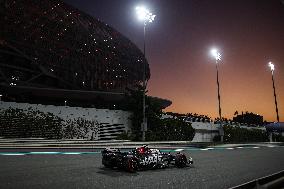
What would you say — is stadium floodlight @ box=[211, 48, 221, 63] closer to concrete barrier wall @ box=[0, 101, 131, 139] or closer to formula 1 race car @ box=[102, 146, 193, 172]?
concrete barrier wall @ box=[0, 101, 131, 139]

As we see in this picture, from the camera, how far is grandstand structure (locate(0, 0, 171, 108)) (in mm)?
46656

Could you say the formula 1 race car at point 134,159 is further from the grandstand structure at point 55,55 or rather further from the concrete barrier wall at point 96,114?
the grandstand structure at point 55,55

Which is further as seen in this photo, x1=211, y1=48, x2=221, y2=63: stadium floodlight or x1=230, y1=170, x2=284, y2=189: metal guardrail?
x1=211, y1=48, x2=221, y2=63: stadium floodlight

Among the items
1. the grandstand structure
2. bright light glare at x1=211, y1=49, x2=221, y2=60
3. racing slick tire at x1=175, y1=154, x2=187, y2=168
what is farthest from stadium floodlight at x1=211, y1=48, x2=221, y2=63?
racing slick tire at x1=175, y1=154, x2=187, y2=168

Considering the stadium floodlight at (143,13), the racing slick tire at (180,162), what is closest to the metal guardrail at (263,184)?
the racing slick tire at (180,162)

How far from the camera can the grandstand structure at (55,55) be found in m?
46.7

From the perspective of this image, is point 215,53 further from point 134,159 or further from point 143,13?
point 134,159

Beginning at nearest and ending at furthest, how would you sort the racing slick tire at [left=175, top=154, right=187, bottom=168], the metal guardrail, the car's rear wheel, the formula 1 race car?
the metal guardrail → the car's rear wheel → the formula 1 race car → the racing slick tire at [left=175, top=154, right=187, bottom=168]

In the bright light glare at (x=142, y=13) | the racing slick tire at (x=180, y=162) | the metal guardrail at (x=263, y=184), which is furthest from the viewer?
the bright light glare at (x=142, y=13)

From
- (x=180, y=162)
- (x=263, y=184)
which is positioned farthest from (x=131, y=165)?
(x=263, y=184)

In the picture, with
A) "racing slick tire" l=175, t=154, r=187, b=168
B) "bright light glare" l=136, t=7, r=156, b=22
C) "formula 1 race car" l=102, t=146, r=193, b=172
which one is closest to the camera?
"formula 1 race car" l=102, t=146, r=193, b=172

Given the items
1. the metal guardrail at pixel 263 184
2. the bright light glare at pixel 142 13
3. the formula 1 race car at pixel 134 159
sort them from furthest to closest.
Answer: the bright light glare at pixel 142 13 < the formula 1 race car at pixel 134 159 < the metal guardrail at pixel 263 184

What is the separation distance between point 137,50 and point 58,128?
4944 cm

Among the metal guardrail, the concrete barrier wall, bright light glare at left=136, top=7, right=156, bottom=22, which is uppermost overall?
bright light glare at left=136, top=7, right=156, bottom=22
